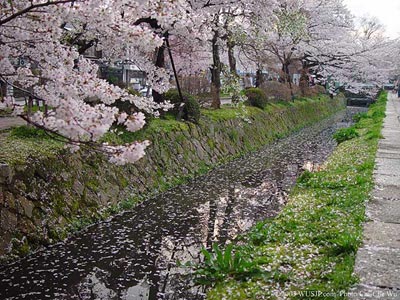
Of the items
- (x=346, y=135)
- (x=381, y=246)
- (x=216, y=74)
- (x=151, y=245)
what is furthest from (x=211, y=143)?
(x=381, y=246)

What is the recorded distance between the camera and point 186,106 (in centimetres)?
1417

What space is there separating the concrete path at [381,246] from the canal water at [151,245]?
189cm

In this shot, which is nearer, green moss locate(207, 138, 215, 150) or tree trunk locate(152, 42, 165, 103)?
tree trunk locate(152, 42, 165, 103)

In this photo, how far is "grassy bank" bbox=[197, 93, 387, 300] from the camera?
484cm

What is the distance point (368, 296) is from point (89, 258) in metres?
4.00

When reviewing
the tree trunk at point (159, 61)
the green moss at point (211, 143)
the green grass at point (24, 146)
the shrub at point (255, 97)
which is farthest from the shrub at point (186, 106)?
the shrub at point (255, 97)

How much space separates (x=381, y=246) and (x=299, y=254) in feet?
3.13

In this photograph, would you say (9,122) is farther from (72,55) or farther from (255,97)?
(255,97)

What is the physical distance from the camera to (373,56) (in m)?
33.6

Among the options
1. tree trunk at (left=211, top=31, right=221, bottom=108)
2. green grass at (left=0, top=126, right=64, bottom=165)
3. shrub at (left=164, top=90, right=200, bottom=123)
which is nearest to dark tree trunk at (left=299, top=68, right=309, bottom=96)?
tree trunk at (left=211, top=31, right=221, bottom=108)

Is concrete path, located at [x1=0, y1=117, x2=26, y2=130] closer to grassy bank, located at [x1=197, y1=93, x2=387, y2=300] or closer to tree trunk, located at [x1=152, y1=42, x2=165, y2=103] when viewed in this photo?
tree trunk, located at [x1=152, y1=42, x2=165, y2=103]

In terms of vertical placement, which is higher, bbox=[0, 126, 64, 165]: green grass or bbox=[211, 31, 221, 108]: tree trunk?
bbox=[211, 31, 221, 108]: tree trunk

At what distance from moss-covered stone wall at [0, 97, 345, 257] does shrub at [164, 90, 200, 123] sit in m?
0.38

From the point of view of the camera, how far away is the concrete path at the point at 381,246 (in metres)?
4.35
